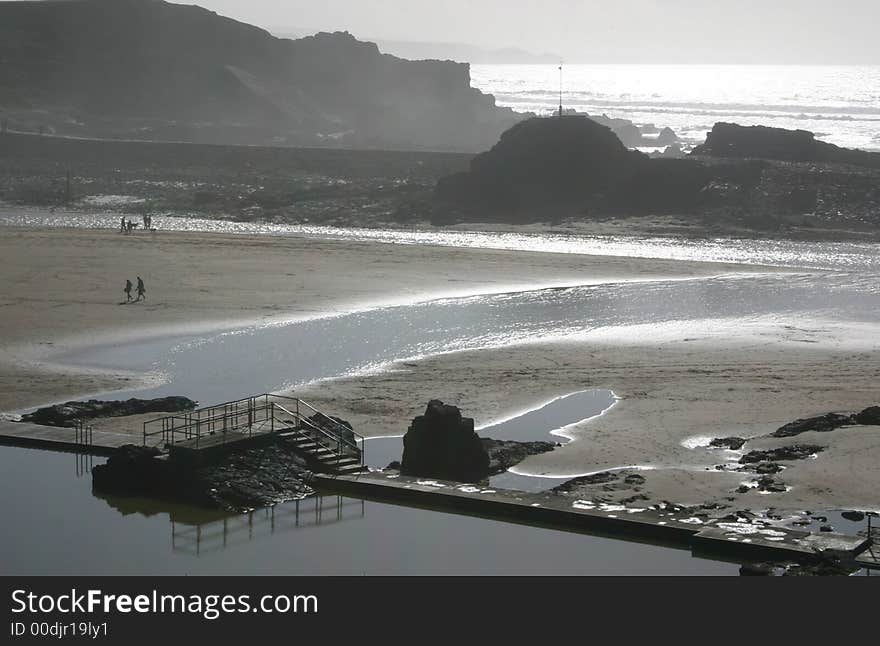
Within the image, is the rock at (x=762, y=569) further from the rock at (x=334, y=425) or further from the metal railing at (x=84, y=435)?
the metal railing at (x=84, y=435)

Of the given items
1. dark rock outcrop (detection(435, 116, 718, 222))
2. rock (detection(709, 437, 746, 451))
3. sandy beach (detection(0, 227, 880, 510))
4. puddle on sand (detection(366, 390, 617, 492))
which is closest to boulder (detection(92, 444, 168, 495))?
sandy beach (detection(0, 227, 880, 510))

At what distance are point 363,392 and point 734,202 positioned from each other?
42750mm

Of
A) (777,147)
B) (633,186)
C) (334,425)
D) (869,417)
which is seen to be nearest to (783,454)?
(869,417)

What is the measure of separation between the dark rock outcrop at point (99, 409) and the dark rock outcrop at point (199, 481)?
4.22m

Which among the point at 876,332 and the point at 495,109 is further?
the point at 495,109

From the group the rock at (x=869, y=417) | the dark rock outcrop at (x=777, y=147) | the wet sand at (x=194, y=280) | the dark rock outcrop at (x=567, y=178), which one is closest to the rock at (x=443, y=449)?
the rock at (x=869, y=417)

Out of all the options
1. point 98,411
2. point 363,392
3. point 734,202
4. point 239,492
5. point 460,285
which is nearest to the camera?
point 239,492

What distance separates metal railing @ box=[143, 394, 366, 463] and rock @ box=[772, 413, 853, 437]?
7805mm

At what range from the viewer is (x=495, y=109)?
14338 centimetres

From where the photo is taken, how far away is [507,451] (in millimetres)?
23453

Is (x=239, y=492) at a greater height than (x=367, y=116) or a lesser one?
lesser

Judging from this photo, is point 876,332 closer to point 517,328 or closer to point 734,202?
point 517,328
